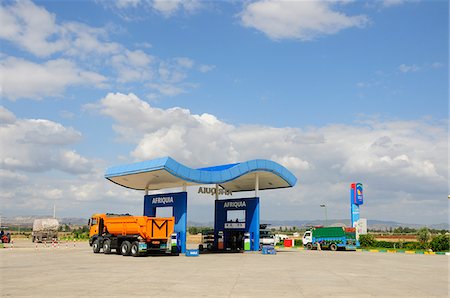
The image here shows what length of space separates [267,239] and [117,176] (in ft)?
46.3

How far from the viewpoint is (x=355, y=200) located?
54.1 meters

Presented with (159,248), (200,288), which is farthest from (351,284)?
(159,248)

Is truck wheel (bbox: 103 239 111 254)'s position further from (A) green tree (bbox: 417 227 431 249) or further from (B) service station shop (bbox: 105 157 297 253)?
(A) green tree (bbox: 417 227 431 249)

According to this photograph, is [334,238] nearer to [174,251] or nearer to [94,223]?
[174,251]

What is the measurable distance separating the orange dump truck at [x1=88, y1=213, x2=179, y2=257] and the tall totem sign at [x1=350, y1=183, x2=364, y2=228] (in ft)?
85.7

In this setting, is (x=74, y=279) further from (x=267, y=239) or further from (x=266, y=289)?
(x=267, y=239)

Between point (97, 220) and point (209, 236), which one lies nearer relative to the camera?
point (97, 220)

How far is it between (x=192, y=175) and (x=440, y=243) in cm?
2766

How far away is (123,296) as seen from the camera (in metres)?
13.5

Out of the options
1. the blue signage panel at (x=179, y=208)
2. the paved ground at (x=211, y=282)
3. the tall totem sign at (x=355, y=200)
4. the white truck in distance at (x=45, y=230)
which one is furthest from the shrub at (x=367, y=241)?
the white truck in distance at (x=45, y=230)

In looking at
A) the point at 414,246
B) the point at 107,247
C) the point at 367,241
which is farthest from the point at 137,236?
the point at 367,241

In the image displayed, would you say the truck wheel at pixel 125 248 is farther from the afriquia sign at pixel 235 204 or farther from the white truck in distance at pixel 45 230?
the white truck in distance at pixel 45 230

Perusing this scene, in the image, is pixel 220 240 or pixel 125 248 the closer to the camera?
pixel 125 248

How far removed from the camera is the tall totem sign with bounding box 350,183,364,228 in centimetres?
5406
